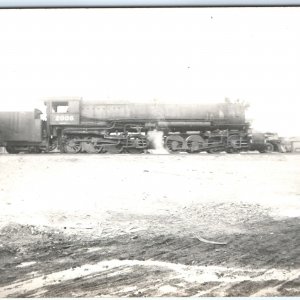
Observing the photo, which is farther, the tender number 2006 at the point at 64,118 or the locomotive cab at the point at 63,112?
the tender number 2006 at the point at 64,118

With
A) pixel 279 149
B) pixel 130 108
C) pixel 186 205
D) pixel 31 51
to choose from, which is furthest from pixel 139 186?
pixel 31 51

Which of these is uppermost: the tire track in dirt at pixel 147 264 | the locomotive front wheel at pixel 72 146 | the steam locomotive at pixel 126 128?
the steam locomotive at pixel 126 128

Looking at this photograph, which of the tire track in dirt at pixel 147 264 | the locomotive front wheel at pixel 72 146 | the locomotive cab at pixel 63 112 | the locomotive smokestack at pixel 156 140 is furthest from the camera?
the locomotive front wheel at pixel 72 146

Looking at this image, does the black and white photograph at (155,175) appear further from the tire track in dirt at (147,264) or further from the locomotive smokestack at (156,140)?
the locomotive smokestack at (156,140)

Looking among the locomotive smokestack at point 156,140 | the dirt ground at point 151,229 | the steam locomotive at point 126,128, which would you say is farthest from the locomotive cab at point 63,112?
the locomotive smokestack at point 156,140

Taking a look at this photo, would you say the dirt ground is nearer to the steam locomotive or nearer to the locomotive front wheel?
the steam locomotive

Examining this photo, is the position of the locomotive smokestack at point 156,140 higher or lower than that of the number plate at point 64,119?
lower

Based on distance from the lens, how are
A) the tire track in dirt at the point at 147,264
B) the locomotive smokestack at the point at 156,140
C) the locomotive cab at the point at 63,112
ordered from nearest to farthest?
1. the tire track in dirt at the point at 147,264
2. the locomotive cab at the point at 63,112
3. the locomotive smokestack at the point at 156,140

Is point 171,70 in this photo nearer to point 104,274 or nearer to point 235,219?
point 235,219
